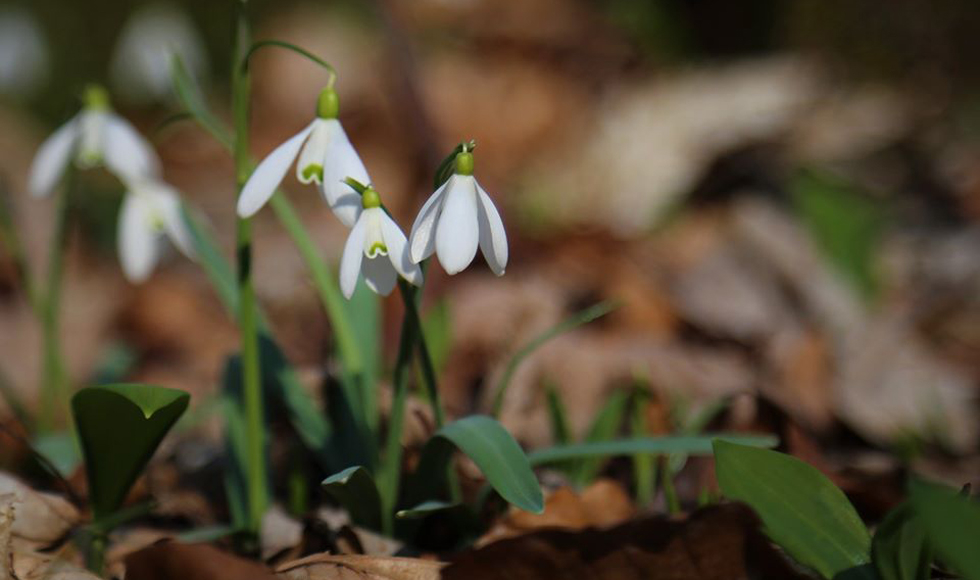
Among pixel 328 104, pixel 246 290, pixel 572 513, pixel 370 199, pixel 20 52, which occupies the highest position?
pixel 20 52

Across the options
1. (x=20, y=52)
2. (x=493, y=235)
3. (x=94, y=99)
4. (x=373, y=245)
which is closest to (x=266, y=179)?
(x=373, y=245)

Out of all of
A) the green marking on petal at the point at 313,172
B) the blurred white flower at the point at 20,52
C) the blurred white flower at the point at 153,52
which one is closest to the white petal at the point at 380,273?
the green marking on petal at the point at 313,172

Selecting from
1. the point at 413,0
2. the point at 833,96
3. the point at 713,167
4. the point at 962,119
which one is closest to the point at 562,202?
the point at 713,167

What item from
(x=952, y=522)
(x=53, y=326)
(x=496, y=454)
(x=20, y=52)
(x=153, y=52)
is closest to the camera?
(x=952, y=522)

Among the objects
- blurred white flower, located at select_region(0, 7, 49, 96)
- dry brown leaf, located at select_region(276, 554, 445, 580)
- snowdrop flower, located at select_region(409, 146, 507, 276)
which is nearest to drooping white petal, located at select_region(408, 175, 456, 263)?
snowdrop flower, located at select_region(409, 146, 507, 276)

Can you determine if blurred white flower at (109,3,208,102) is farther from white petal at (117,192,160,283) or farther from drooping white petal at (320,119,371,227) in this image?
drooping white petal at (320,119,371,227)

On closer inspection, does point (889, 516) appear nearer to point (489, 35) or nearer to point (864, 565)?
point (864, 565)

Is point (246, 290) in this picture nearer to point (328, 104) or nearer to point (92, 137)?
point (328, 104)
